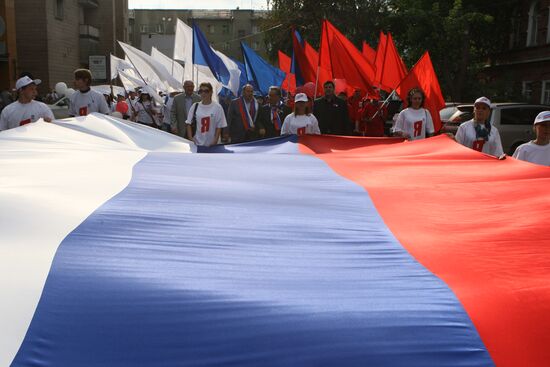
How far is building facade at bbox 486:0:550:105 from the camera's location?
2980cm

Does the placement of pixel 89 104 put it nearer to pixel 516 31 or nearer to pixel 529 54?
pixel 529 54

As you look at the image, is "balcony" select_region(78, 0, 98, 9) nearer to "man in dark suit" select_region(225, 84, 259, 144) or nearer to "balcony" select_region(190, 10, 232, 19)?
"man in dark suit" select_region(225, 84, 259, 144)

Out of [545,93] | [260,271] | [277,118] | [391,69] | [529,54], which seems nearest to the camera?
[260,271]

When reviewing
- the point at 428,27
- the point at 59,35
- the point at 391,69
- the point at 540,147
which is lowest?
the point at 540,147

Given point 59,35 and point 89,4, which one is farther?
point 89,4

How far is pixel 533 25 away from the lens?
31672 mm

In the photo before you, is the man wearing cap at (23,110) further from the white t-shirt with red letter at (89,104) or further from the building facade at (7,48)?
the building facade at (7,48)

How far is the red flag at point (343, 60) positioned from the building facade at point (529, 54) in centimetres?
1977

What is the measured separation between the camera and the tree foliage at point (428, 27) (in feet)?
88.8

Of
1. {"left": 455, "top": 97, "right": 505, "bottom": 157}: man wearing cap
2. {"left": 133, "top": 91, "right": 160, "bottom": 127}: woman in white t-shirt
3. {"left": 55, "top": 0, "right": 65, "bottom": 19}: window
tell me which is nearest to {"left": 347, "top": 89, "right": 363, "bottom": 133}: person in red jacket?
{"left": 133, "top": 91, "right": 160, "bottom": 127}: woman in white t-shirt

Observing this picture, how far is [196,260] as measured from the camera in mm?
2396

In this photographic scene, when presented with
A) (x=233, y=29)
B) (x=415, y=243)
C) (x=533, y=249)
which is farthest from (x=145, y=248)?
(x=233, y=29)

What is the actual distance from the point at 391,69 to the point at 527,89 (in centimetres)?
2222

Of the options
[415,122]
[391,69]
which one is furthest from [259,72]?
[415,122]
